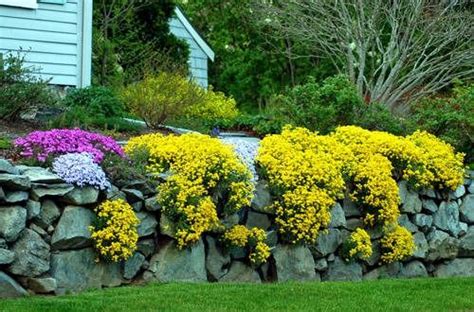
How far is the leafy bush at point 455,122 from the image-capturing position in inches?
460

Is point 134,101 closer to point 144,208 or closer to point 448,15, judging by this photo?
point 144,208

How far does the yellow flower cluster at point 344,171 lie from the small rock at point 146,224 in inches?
53.6

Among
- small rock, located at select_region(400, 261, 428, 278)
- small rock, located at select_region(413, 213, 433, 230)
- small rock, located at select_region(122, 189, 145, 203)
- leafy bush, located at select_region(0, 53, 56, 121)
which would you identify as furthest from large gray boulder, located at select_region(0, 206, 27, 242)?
small rock, located at select_region(413, 213, 433, 230)

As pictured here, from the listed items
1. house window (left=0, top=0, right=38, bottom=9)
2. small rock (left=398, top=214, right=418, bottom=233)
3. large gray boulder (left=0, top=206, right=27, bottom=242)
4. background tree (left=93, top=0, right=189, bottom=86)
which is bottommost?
small rock (left=398, top=214, right=418, bottom=233)

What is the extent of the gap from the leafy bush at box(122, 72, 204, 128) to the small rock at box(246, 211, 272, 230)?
2.71 metres

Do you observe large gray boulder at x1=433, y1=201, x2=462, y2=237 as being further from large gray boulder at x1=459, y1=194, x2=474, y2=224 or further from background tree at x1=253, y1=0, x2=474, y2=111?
background tree at x1=253, y1=0, x2=474, y2=111

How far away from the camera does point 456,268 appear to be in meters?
10.6

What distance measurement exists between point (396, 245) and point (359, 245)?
62 cm

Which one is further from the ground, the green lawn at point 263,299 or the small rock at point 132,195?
the small rock at point 132,195

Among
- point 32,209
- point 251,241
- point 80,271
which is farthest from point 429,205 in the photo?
point 32,209

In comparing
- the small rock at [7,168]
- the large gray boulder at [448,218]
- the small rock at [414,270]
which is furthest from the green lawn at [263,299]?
the large gray boulder at [448,218]

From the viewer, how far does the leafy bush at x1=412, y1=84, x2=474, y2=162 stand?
1168cm

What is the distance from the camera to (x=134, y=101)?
11.2 meters

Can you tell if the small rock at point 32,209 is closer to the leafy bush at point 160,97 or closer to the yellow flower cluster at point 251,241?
the yellow flower cluster at point 251,241
